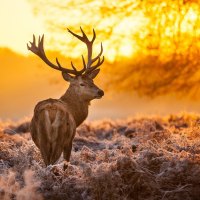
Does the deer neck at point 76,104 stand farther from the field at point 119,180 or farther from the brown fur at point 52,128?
the field at point 119,180

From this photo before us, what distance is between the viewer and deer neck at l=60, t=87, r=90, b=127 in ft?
35.8

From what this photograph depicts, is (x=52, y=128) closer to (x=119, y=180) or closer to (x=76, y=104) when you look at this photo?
(x=76, y=104)

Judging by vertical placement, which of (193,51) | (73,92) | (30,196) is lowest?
(30,196)

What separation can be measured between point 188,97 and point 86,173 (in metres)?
11.5

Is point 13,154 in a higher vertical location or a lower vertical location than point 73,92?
lower

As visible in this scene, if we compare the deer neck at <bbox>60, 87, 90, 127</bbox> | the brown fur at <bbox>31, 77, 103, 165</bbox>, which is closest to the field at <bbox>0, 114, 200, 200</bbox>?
the brown fur at <bbox>31, 77, 103, 165</bbox>

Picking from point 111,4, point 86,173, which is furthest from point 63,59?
point 86,173

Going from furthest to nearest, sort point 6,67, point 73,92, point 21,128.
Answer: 1. point 6,67
2. point 21,128
3. point 73,92

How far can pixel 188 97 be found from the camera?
19.3m

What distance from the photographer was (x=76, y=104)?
11.0 m

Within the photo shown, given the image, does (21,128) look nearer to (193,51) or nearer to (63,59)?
(63,59)

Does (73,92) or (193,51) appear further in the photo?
(193,51)

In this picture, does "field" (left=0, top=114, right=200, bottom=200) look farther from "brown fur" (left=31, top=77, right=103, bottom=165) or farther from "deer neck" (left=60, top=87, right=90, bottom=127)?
"deer neck" (left=60, top=87, right=90, bottom=127)

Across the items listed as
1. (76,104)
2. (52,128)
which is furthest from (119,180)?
(76,104)
